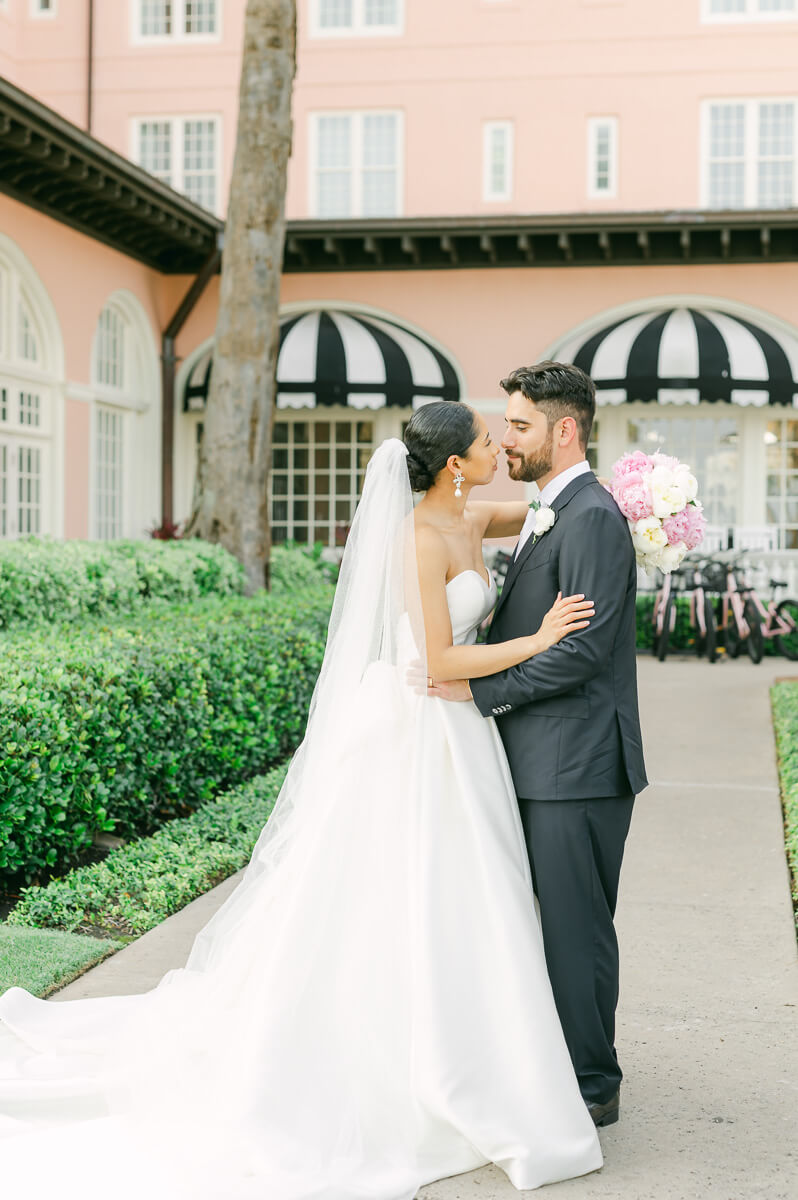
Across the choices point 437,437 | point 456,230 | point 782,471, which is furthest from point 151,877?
point 782,471

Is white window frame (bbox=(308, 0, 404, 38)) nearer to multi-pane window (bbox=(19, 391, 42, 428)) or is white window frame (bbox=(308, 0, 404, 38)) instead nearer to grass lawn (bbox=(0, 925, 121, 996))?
multi-pane window (bbox=(19, 391, 42, 428))

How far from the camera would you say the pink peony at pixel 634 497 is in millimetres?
3514

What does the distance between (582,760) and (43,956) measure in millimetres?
2287

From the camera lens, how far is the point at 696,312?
17688mm

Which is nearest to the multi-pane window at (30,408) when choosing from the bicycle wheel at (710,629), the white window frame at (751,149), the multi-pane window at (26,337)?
the multi-pane window at (26,337)

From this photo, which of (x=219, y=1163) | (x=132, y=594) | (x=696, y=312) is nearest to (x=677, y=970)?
(x=219, y=1163)

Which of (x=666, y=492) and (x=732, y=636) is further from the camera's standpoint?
(x=732, y=636)

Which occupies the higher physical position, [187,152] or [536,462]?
[187,152]

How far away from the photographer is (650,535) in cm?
351

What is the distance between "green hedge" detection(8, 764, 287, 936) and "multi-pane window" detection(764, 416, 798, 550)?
13.4 metres

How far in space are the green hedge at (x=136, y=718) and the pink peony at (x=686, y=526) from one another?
9.46 ft

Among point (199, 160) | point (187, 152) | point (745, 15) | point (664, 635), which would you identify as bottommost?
point (664, 635)

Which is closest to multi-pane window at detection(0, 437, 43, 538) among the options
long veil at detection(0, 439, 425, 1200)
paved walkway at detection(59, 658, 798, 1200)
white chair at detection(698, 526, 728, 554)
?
white chair at detection(698, 526, 728, 554)

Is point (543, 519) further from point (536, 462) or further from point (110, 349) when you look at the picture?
point (110, 349)
